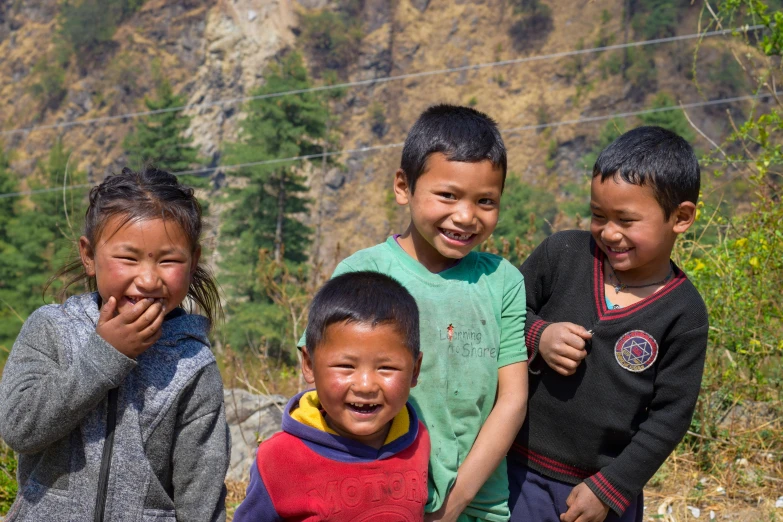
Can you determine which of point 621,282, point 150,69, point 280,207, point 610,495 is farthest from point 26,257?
point 610,495

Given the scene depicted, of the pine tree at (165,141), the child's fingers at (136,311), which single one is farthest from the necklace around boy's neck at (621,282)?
the pine tree at (165,141)

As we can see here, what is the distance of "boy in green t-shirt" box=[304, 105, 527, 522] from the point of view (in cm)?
175

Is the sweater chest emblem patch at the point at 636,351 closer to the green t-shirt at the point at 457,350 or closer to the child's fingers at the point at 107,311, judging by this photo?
the green t-shirt at the point at 457,350

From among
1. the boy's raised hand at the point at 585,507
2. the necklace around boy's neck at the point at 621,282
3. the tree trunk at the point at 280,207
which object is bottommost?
the boy's raised hand at the point at 585,507

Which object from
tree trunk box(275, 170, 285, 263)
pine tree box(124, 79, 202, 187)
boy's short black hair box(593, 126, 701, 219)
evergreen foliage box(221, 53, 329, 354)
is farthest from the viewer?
pine tree box(124, 79, 202, 187)

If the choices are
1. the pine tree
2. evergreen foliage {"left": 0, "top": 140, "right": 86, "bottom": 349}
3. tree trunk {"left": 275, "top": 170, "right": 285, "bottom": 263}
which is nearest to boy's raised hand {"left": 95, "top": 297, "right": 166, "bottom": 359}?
evergreen foliage {"left": 0, "top": 140, "right": 86, "bottom": 349}

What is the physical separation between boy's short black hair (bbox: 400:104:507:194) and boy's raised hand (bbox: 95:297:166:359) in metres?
0.63

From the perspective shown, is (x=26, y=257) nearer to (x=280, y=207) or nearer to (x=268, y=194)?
(x=268, y=194)

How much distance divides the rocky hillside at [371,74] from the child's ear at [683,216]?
40766 mm

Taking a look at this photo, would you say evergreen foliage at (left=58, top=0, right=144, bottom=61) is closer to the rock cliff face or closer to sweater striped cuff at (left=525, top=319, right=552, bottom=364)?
the rock cliff face

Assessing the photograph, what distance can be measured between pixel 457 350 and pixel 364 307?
30 centimetres

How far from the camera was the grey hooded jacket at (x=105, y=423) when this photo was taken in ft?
4.91

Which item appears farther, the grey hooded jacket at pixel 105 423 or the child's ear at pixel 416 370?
the child's ear at pixel 416 370

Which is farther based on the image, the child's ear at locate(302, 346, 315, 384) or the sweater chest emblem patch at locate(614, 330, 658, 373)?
the sweater chest emblem patch at locate(614, 330, 658, 373)
